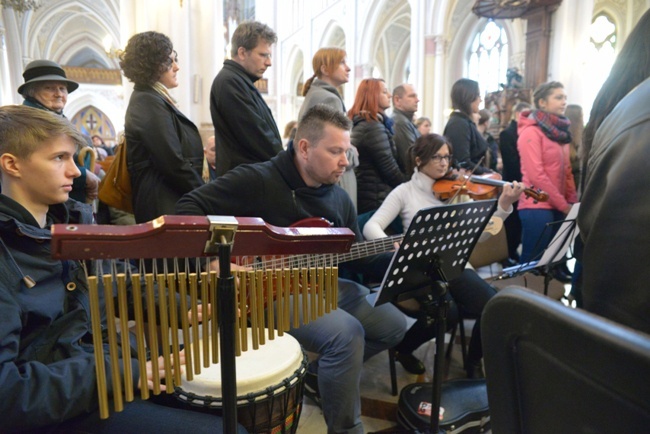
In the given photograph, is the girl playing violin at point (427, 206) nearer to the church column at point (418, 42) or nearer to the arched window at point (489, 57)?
the church column at point (418, 42)

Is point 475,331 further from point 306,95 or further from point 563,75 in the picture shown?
point 563,75

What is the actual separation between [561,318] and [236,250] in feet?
3.01

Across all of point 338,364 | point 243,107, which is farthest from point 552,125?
point 338,364

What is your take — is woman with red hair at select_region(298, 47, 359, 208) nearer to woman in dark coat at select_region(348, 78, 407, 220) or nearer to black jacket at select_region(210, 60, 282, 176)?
woman in dark coat at select_region(348, 78, 407, 220)

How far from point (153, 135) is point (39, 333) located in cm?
166

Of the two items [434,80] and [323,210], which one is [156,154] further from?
[434,80]

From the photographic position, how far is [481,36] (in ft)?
55.0

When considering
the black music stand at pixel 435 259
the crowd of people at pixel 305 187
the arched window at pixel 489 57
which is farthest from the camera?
the arched window at pixel 489 57

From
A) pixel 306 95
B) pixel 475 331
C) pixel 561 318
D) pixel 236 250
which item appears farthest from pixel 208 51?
pixel 561 318

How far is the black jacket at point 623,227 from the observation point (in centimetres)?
80

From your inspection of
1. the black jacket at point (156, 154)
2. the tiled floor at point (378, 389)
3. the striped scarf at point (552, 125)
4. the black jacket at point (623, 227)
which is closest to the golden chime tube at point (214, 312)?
the black jacket at point (623, 227)

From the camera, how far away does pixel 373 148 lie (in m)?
3.65

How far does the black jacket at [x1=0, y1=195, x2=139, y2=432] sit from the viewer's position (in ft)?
4.04

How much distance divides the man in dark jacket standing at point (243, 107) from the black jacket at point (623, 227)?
95.2 inches
